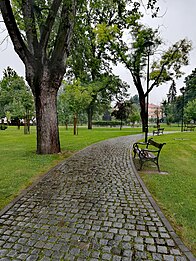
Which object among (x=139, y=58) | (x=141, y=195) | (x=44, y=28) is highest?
(x=139, y=58)

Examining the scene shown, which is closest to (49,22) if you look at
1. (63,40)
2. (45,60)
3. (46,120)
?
(63,40)

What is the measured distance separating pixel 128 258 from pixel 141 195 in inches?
92.6

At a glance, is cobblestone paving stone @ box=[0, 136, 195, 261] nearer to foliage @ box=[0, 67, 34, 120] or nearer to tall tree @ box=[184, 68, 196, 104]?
foliage @ box=[0, 67, 34, 120]

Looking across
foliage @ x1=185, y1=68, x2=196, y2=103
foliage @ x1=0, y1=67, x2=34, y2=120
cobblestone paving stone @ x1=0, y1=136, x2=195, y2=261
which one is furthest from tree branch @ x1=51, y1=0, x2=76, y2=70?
foliage @ x1=185, y1=68, x2=196, y2=103

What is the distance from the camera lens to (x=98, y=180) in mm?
5895

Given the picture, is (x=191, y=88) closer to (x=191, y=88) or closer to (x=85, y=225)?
(x=191, y=88)

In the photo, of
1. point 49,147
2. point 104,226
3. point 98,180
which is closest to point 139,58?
point 49,147

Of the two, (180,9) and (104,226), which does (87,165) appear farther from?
(180,9)

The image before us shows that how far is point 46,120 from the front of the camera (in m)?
9.20

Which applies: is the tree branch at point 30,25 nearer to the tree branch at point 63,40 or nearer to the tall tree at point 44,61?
the tall tree at point 44,61

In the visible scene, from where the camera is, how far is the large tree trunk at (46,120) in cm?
910

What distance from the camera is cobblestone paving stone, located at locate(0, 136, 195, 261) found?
266cm

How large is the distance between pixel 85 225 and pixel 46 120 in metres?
6.51

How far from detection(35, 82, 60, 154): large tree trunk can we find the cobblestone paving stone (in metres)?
3.89
